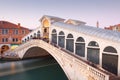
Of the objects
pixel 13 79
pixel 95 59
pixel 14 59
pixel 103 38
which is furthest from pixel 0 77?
pixel 103 38

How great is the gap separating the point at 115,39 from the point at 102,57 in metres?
2.46

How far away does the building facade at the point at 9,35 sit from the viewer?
35344 mm

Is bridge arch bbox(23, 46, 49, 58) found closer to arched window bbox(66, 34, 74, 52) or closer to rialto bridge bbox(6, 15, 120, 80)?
rialto bridge bbox(6, 15, 120, 80)

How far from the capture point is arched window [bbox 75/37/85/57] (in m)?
16.2

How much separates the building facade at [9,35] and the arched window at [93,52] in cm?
2618

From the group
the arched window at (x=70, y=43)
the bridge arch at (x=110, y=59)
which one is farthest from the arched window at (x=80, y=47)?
the bridge arch at (x=110, y=59)

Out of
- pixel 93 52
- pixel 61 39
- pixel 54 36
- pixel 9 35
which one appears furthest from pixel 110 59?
pixel 9 35

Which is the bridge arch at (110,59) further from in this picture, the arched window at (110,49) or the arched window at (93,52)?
the arched window at (93,52)

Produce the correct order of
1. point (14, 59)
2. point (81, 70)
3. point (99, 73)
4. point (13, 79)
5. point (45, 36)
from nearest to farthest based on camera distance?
point (99, 73) < point (81, 70) < point (13, 79) < point (45, 36) < point (14, 59)

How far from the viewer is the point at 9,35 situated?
117 feet

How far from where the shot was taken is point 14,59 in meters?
29.6

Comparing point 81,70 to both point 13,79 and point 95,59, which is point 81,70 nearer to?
point 95,59

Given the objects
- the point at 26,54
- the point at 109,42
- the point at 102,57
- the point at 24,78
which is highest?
the point at 109,42

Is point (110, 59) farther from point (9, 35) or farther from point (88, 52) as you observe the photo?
point (9, 35)
